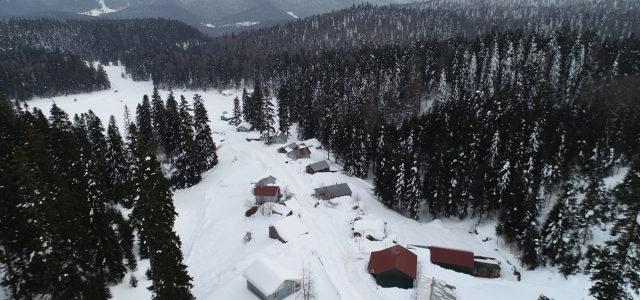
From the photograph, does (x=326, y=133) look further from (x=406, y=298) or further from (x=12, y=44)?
(x=12, y=44)

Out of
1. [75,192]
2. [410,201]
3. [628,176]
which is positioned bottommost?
[410,201]

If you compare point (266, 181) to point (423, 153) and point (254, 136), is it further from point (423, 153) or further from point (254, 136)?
point (254, 136)

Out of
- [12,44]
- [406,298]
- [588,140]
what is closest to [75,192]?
[406,298]

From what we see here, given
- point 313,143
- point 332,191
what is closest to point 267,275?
point 332,191

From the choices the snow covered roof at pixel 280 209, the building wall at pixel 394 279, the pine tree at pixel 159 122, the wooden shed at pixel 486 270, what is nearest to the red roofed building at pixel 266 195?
the snow covered roof at pixel 280 209

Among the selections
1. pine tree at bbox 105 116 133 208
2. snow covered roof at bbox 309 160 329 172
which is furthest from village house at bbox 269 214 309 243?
pine tree at bbox 105 116 133 208

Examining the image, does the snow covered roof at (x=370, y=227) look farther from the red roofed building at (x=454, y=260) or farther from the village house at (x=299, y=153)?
the village house at (x=299, y=153)

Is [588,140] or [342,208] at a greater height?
[588,140]
